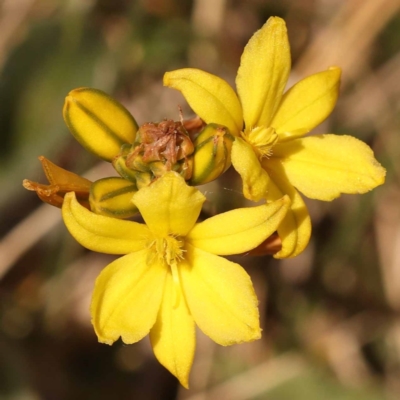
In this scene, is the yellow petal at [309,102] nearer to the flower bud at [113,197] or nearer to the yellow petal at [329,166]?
the yellow petal at [329,166]

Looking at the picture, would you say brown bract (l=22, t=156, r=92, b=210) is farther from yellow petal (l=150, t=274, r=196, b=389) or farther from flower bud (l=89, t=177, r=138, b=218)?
yellow petal (l=150, t=274, r=196, b=389)

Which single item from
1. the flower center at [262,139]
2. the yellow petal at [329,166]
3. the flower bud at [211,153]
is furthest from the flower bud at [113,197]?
the yellow petal at [329,166]

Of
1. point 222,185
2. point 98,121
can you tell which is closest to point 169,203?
point 98,121

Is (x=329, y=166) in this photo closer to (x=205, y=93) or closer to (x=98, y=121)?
(x=205, y=93)

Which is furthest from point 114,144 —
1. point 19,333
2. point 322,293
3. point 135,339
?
point 322,293

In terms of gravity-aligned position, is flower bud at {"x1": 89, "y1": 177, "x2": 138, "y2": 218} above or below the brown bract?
below

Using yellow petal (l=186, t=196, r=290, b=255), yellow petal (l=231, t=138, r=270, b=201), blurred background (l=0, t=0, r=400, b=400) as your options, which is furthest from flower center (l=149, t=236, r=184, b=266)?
blurred background (l=0, t=0, r=400, b=400)
